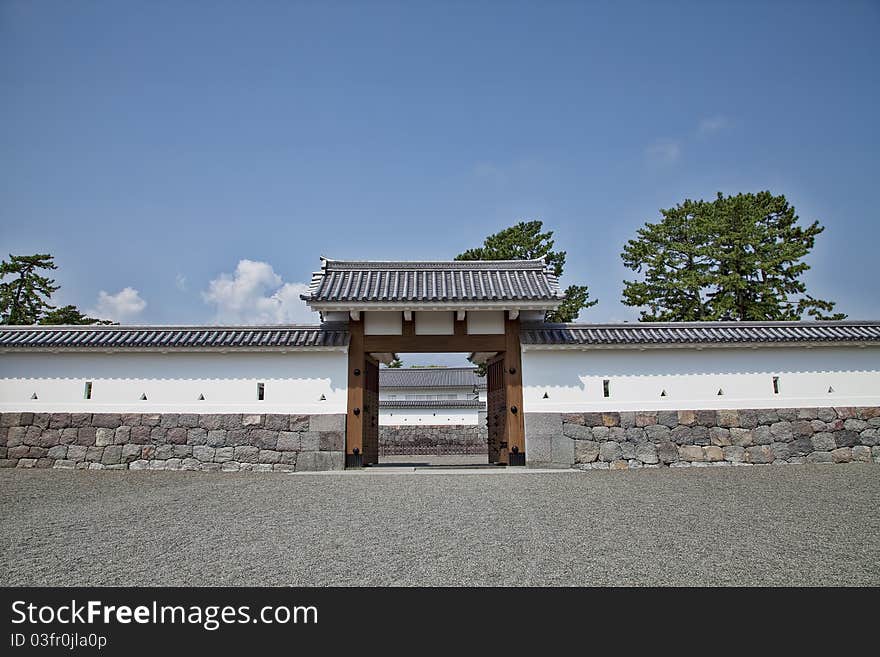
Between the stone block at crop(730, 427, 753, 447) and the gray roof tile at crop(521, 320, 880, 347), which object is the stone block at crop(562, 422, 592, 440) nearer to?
the gray roof tile at crop(521, 320, 880, 347)

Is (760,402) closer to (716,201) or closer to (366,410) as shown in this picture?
(366,410)

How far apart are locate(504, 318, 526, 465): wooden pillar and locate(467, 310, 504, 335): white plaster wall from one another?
14cm

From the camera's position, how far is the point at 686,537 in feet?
16.8

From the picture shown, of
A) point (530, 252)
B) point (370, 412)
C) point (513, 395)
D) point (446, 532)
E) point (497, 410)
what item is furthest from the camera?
point (530, 252)

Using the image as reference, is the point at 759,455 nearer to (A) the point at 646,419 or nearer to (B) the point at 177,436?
(A) the point at 646,419

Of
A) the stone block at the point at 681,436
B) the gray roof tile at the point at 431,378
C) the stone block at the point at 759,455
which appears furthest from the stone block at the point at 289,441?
the gray roof tile at the point at 431,378

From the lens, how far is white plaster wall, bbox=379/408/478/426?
25.8 m

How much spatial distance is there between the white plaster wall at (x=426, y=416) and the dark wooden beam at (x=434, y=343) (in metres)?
14.6

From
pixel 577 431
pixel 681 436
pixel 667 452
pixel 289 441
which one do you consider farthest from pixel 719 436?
pixel 289 441

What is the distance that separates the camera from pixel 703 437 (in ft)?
36.2

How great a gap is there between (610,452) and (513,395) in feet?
6.59

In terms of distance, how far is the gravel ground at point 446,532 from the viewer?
409 cm

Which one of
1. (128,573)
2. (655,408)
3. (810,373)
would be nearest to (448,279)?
(655,408)

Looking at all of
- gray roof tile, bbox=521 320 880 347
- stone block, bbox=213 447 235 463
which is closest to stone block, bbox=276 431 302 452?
stone block, bbox=213 447 235 463
